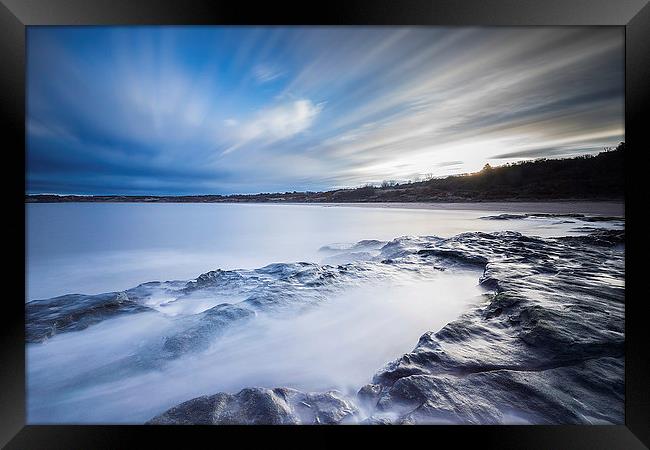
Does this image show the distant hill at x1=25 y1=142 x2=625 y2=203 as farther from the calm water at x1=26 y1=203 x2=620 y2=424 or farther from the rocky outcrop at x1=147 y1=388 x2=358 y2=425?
the rocky outcrop at x1=147 y1=388 x2=358 y2=425

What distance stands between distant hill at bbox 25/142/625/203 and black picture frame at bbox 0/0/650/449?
109 millimetres

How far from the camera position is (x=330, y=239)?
1.80 m

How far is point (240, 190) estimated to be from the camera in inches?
73.3

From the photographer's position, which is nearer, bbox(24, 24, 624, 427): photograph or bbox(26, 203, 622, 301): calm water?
bbox(24, 24, 624, 427): photograph

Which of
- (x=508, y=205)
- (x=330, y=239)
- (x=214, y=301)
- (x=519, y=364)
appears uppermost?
(x=508, y=205)

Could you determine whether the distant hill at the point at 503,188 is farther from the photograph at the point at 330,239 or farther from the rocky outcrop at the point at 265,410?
the rocky outcrop at the point at 265,410

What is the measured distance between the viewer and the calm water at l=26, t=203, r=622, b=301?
154cm

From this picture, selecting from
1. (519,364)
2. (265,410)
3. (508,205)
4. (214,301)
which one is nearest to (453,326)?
(519,364)

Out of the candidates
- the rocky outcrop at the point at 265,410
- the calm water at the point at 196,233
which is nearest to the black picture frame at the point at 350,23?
the rocky outcrop at the point at 265,410

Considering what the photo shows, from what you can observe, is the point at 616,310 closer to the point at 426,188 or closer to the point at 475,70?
the point at 426,188

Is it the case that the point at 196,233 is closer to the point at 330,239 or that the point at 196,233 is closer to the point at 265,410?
the point at 330,239

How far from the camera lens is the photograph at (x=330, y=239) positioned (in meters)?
1.34

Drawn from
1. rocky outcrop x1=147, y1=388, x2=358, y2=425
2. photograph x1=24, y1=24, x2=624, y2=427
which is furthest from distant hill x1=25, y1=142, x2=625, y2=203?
rocky outcrop x1=147, y1=388, x2=358, y2=425

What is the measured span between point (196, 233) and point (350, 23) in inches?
75.5
